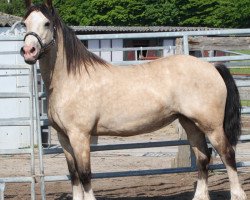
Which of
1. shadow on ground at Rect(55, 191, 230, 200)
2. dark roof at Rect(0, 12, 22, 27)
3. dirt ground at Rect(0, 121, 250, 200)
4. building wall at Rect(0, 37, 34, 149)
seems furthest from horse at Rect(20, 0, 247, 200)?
dark roof at Rect(0, 12, 22, 27)

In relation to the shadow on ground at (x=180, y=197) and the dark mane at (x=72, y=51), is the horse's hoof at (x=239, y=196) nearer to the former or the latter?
the shadow on ground at (x=180, y=197)

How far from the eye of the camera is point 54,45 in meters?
6.54

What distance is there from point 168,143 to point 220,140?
36.6 inches

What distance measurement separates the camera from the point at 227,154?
6801mm

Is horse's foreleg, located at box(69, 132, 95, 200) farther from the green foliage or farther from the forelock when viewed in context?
the green foliage

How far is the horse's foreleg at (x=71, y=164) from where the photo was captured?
666cm

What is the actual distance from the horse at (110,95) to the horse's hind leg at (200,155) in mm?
310

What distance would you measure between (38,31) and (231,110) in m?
2.01

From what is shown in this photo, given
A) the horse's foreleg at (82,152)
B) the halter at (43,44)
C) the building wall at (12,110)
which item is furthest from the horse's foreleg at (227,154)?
the building wall at (12,110)

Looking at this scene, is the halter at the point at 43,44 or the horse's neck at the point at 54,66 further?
the horse's neck at the point at 54,66

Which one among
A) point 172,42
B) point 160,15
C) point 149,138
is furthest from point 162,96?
point 160,15

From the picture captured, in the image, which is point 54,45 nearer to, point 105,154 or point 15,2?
point 105,154

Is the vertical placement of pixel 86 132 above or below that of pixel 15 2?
above

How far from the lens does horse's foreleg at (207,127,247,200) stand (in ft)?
22.1
